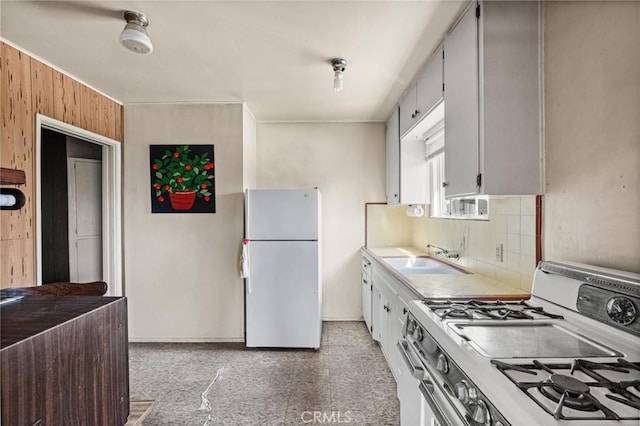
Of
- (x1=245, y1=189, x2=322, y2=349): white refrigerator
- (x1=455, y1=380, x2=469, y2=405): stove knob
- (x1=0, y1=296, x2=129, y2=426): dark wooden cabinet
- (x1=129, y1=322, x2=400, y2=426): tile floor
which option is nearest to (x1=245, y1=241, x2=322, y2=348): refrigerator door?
(x1=245, y1=189, x2=322, y2=349): white refrigerator

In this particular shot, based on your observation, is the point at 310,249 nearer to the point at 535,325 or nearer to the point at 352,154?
the point at 352,154

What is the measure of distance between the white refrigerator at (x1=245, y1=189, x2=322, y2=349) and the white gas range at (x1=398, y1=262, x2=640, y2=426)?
1.65 m

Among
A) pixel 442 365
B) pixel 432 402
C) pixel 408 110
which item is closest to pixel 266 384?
pixel 432 402

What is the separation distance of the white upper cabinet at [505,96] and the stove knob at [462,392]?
3.03ft

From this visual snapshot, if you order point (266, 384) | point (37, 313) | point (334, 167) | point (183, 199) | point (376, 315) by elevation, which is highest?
point (334, 167)

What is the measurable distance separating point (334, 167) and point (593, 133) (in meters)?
2.77

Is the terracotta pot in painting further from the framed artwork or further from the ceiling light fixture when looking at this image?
the ceiling light fixture

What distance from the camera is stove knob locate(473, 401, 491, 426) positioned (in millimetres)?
843

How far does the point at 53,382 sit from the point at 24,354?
0.15 m

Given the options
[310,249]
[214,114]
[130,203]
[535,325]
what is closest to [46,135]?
[130,203]

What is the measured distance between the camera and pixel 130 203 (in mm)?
3229

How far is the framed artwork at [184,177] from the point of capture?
3188mm
